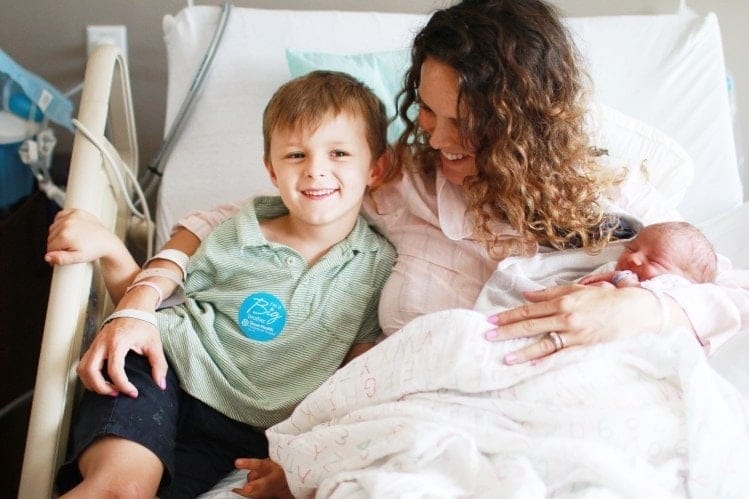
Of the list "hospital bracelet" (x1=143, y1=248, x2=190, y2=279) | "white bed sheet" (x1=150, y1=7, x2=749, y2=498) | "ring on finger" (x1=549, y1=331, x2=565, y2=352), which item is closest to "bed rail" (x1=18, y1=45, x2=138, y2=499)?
"hospital bracelet" (x1=143, y1=248, x2=190, y2=279)

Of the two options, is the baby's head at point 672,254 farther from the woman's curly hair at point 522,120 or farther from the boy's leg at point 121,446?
the boy's leg at point 121,446

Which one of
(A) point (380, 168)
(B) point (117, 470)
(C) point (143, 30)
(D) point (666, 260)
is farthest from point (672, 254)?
(C) point (143, 30)

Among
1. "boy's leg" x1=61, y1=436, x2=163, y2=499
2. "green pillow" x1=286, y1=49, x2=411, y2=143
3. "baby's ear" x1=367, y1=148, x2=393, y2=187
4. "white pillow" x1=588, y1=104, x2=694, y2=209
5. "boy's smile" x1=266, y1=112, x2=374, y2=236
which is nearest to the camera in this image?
"boy's leg" x1=61, y1=436, x2=163, y2=499

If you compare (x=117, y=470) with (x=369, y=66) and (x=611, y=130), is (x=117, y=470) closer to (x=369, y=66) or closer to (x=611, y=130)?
(x=369, y=66)

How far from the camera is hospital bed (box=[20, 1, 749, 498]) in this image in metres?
1.48

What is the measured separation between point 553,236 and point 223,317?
55cm

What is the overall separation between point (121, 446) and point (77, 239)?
30cm

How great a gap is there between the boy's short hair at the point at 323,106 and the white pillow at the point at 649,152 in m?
0.40

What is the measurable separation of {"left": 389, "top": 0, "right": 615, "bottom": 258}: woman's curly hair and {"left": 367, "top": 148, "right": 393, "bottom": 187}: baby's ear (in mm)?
148

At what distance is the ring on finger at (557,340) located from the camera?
1.03 metres

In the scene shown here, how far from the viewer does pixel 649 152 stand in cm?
148

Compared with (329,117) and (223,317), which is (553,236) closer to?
(329,117)

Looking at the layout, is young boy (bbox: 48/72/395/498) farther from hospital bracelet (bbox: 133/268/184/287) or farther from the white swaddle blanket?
the white swaddle blanket

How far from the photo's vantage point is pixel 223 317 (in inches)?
49.5
